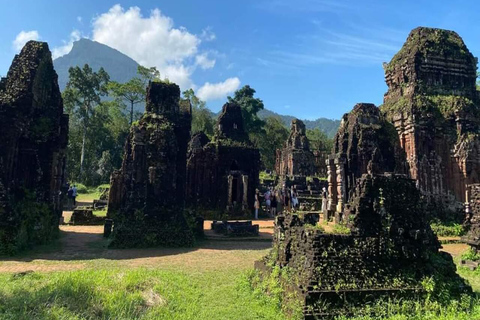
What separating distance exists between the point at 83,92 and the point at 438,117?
43643mm

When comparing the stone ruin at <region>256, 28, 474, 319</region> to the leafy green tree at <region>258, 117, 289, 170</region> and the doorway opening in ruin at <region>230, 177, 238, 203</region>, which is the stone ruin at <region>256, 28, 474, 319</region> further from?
A: the leafy green tree at <region>258, 117, 289, 170</region>

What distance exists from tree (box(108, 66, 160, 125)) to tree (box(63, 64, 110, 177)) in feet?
7.72

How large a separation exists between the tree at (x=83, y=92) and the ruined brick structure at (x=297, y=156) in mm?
25519

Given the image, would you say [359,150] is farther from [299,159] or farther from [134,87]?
[134,87]

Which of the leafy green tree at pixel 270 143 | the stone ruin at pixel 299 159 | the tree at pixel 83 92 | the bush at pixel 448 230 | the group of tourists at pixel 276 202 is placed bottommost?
the bush at pixel 448 230

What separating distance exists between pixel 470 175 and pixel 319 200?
11062 mm

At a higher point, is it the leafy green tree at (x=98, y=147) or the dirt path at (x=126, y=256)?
the leafy green tree at (x=98, y=147)

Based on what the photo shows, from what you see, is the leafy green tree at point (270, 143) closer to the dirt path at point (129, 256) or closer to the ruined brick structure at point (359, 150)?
the ruined brick structure at point (359, 150)

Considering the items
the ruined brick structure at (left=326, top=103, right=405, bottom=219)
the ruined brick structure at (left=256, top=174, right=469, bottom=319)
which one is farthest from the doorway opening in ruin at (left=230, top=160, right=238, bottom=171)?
the ruined brick structure at (left=256, top=174, right=469, bottom=319)

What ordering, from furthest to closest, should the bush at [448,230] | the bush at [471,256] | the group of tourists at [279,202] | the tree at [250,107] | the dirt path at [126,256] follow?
the tree at [250,107] → the group of tourists at [279,202] → the bush at [448,230] → the bush at [471,256] → the dirt path at [126,256]

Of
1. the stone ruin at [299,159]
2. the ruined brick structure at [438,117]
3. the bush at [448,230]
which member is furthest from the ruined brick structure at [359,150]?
the stone ruin at [299,159]

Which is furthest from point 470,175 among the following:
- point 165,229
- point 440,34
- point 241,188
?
point 165,229

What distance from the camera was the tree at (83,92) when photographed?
47.9 m

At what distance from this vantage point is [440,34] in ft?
69.4
